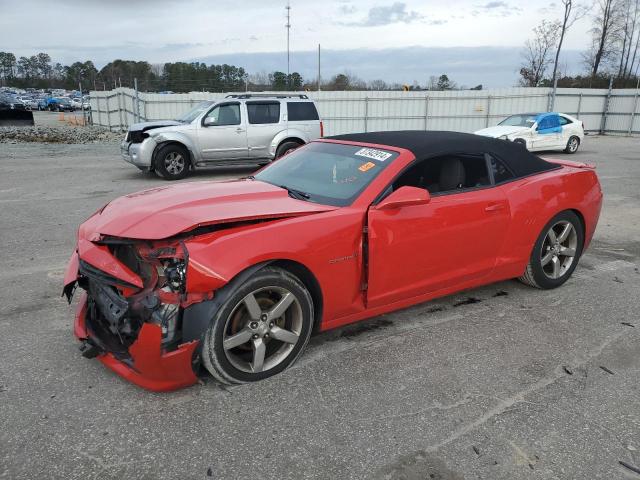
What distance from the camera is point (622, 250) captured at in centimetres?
606

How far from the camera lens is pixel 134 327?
2.90m

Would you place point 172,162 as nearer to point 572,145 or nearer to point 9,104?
point 572,145

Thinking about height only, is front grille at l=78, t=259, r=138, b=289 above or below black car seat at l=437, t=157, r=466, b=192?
below

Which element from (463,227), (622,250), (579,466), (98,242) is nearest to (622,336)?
(463,227)

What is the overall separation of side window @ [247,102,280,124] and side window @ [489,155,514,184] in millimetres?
8961

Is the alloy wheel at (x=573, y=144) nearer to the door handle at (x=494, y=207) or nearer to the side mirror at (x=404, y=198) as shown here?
the door handle at (x=494, y=207)

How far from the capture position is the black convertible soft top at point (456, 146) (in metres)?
3.88

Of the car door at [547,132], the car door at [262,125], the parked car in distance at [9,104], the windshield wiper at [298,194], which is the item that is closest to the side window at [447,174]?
the windshield wiper at [298,194]

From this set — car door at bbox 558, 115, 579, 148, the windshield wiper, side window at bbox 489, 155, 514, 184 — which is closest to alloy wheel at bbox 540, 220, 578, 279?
side window at bbox 489, 155, 514, 184

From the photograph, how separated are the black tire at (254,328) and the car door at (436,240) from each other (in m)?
0.55

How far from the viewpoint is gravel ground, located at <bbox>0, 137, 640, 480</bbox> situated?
7.96ft

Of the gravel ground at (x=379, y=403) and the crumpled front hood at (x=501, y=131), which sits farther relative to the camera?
the crumpled front hood at (x=501, y=131)

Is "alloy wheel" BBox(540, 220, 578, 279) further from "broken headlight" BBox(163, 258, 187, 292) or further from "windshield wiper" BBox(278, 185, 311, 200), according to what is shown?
"broken headlight" BBox(163, 258, 187, 292)

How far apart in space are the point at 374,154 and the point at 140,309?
202 centimetres
